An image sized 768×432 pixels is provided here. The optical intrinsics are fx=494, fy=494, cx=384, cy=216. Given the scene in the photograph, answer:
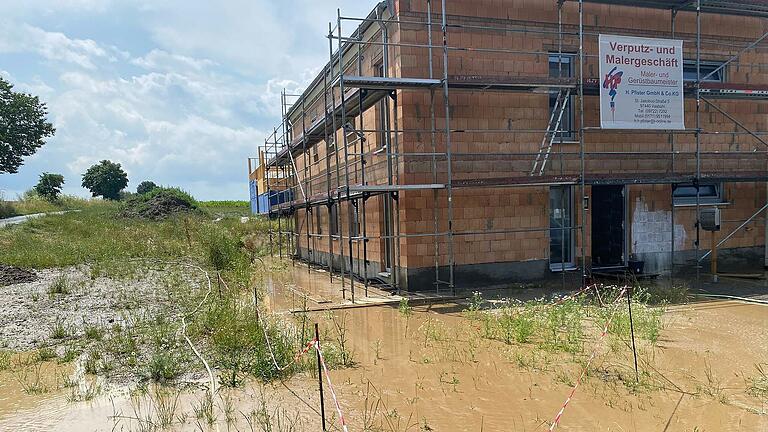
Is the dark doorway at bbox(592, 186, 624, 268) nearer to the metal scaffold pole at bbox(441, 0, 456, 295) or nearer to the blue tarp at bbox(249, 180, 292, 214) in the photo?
the metal scaffold pole at bbox(441, 0, 456, 295)

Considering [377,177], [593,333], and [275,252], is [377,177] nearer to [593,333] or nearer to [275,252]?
[593,333]

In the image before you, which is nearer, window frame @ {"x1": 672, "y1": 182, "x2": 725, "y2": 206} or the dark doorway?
the dark doorway

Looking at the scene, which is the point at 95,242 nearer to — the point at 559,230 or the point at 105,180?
the point at 559,230

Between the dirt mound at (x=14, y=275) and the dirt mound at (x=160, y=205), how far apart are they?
20.3 m

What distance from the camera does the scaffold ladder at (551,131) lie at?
33.0 feet

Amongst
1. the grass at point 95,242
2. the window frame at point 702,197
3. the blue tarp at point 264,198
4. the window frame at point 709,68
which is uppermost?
the window frame at point 709,68

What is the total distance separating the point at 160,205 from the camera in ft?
112

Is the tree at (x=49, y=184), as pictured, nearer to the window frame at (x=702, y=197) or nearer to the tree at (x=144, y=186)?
the tree at (x=144, y=186)

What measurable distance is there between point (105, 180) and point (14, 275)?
4995 cm

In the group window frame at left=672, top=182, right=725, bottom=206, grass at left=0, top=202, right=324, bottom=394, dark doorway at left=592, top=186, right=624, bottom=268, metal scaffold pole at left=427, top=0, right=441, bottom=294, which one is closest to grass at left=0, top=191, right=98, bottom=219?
grass at left=0, top=202, right=324, bottom=394

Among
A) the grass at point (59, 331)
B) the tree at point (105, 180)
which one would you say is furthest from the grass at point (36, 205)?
the grass at point (59, 331)

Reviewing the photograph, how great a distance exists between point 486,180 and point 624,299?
10.1ft

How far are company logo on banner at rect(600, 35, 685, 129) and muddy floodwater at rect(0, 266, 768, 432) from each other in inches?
193

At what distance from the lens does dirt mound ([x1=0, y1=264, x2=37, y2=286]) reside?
37.5 feet
